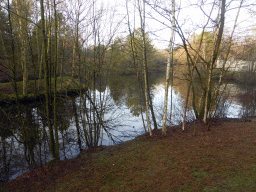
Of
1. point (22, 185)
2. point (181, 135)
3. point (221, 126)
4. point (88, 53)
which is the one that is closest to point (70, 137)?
point (22, 185)

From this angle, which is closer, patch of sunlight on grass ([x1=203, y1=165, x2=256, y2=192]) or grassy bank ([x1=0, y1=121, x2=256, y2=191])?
patch of sunlight on grass ([x1=203, y1=165, x2=256, y2=192])

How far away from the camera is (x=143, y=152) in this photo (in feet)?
17.2

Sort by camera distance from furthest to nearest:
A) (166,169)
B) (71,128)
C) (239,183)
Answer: (71,128) < (166,169) < (239,183)

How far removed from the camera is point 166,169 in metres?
3.94

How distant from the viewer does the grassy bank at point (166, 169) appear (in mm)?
3287

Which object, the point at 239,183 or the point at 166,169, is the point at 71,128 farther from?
the point at 239,183

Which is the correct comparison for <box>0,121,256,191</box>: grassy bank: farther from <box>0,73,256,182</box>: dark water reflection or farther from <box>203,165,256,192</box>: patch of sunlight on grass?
<box>0,73,256,182</box>: dark water reflection

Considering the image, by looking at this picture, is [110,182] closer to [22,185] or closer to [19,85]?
[22,185]

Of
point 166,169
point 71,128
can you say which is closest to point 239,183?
point 166,169

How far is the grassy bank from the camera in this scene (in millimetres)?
3287

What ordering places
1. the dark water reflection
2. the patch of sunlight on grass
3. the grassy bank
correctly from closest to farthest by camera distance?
the patch of sunlight on grass, the grassy bank, the dark water reflection

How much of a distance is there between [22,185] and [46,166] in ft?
2.56

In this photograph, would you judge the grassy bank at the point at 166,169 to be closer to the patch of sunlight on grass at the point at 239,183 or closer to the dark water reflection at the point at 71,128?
the patch of sunlight on grass at the point at 239,183

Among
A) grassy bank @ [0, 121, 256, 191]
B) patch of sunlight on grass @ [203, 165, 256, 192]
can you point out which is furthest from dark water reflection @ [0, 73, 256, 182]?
patch of sunlight on grass @ [203, 165, 256, 192]
